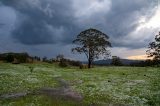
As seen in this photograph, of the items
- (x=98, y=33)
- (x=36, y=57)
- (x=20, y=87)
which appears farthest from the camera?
(x=36, y=57)

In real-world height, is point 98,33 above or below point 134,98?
above

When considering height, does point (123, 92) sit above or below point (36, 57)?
below

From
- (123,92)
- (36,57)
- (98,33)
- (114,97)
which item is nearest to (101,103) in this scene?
(114,97)

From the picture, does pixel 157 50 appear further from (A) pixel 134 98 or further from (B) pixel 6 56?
(A) pixel 134 98

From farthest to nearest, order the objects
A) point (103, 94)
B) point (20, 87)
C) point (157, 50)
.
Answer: point (157, 50) < point (20, 87) < point (103, 94)

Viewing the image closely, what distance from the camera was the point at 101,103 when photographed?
31062 mm

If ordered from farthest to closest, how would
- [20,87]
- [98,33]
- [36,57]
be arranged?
[36,57]
[98,33]
[20,87]

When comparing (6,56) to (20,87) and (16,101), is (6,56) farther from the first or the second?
(16,101)

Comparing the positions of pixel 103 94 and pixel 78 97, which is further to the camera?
pixel 103 94

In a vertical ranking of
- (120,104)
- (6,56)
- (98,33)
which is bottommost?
(120,104)

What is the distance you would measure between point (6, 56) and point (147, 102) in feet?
313

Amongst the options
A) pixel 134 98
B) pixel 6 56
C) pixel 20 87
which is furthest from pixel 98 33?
pixel 134 98

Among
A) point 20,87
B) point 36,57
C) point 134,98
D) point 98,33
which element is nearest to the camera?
point 134,98

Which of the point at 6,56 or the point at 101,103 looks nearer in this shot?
the point at 101,103
